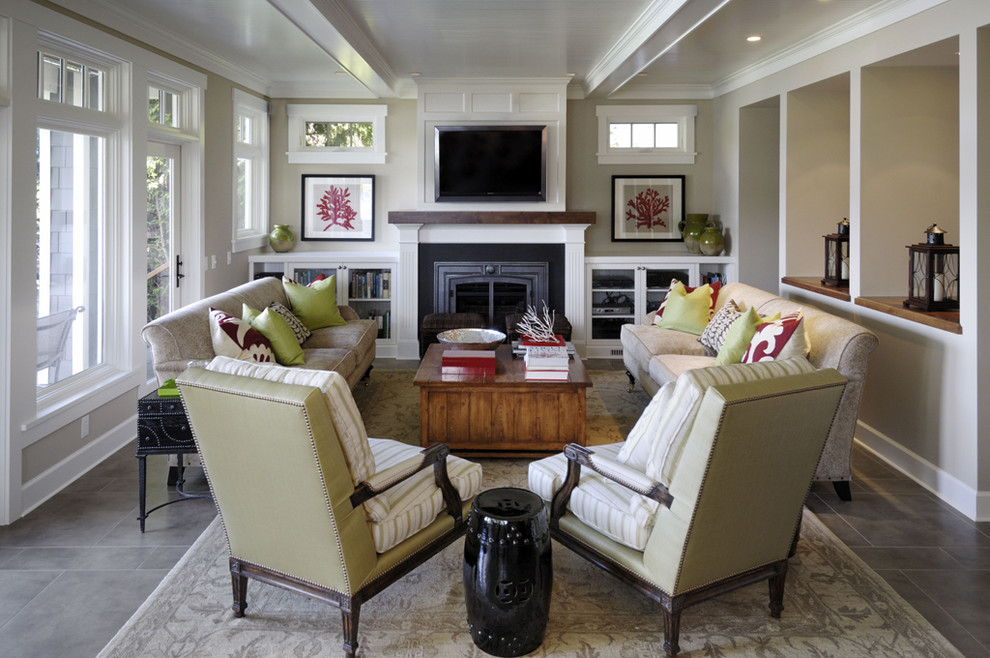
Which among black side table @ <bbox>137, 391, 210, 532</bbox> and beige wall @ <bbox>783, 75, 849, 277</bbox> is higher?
beige wall @ <bbox>783, 75, 849, 277</bbox>

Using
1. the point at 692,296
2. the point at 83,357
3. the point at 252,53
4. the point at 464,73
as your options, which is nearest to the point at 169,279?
the point at 83,357

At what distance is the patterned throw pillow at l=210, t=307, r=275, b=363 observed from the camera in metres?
4.41

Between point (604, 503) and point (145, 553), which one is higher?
point (604, 503)

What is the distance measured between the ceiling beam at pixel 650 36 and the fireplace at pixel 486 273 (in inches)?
67.3

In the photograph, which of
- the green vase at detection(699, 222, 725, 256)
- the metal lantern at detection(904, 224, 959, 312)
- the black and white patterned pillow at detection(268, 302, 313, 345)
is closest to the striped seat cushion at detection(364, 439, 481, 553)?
the black and white patterned pillow at detection(268, 302, 313, 345)

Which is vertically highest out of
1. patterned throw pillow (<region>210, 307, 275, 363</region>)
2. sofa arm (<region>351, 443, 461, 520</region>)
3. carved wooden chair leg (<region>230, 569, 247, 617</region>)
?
patterned throw pillow (<region>210, 307, 275, 363</region>)

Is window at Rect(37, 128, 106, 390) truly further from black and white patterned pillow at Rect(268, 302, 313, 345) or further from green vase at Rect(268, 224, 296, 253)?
green vase at Rect(268, 224, 296, 253)

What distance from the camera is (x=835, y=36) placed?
528 centimetres

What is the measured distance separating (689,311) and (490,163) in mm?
2536

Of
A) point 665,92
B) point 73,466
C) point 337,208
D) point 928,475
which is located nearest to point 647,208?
point 665,92

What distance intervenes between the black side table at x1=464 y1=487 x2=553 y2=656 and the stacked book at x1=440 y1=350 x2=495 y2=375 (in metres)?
2.14

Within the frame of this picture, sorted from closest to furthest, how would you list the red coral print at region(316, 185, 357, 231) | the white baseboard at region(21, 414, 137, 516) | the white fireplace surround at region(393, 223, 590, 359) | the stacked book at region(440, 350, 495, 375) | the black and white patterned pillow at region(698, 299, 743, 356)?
the white baseboard at region(21, 414, 137, 516)
the stacked book at region(440, 350, 495, 375)
the black and white patterned pillow at region(698, 299, 743, 356)
the white fireplace surround at region(393, 223, 590, 359)
the red coral print at region(316, 185, 357, 231)

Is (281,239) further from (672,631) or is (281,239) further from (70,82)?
(672,631)

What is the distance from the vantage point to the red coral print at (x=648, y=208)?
798cm
